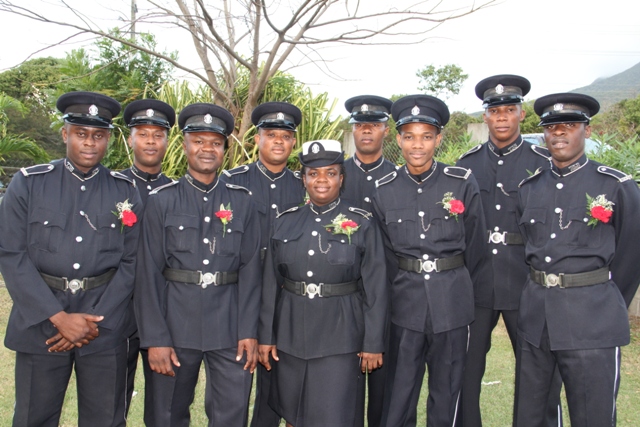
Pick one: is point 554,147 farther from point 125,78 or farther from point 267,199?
point 125,78

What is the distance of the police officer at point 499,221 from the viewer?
380 cm

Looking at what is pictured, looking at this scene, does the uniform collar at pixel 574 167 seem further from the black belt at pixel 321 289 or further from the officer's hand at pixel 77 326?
the officer's hand at pixel 77 326

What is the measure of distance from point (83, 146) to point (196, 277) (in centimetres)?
106

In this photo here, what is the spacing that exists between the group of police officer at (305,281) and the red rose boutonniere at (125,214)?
0.01 metres

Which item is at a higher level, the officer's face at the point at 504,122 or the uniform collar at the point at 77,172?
the officer's face at the point at 504,122

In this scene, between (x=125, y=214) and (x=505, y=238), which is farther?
(x=505, y=238)

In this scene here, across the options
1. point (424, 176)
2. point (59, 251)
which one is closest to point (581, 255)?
point (424, 176)

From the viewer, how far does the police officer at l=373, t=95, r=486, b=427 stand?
3.45 metres

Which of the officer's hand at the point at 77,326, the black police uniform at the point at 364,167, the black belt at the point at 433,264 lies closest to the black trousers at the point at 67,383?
the officer's hand at the point at 77,326

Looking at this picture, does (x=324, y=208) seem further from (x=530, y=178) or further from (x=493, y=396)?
(x=493, y=396)

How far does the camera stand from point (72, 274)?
3.19 m

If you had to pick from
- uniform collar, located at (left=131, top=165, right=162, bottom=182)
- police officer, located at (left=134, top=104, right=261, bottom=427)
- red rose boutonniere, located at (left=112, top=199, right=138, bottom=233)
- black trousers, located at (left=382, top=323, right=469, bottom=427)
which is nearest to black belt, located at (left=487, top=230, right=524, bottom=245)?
black trousers, located at (left=382, top=323, right=469, bottom=427)

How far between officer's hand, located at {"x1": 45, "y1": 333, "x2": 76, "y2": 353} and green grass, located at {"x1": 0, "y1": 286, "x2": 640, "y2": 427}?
1.37 metres

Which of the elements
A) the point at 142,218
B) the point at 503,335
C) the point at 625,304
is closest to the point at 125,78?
the point at 142,218
